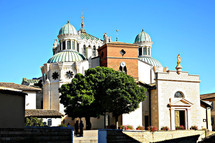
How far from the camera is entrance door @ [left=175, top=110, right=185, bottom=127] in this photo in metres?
45.4

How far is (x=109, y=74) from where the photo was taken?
41750mm

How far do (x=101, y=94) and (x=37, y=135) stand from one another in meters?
21.9

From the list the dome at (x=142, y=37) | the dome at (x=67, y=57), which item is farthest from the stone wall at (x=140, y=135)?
the dome at (x=142, y=37)

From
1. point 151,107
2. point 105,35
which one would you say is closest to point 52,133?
point 151,107

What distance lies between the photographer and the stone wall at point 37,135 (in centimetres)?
1784

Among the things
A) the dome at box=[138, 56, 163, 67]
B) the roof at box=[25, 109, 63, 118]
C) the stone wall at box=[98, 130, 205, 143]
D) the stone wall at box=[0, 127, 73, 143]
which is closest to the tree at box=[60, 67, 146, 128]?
the roof at box=[25, 109, 63, 118]

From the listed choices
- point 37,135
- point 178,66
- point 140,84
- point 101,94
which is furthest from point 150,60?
point 37,135

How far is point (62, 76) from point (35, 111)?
9459 millimetres

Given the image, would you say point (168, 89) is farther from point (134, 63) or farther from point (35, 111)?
point (35, 111)

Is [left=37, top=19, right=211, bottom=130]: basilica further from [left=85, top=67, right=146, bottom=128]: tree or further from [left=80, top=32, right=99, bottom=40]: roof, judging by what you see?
[left=80, top=32, right=99, bottom=40]: roof

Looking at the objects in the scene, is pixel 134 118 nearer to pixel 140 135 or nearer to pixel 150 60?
pixel 140 135

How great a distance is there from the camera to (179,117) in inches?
1799

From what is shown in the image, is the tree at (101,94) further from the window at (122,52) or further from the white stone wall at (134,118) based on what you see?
the window at (122,52)

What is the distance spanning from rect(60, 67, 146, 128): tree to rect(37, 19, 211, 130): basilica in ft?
14.4
